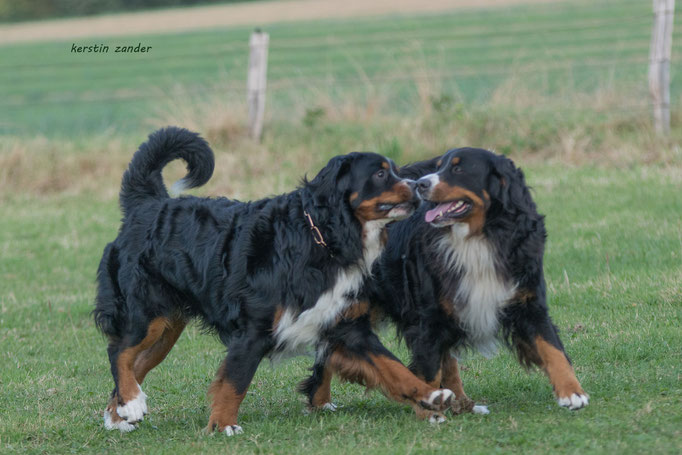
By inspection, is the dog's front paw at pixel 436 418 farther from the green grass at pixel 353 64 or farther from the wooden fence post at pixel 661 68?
the green grass at pixel 353 64

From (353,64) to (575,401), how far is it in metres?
13.7

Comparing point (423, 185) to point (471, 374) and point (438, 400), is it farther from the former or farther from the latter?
point (471, 374)

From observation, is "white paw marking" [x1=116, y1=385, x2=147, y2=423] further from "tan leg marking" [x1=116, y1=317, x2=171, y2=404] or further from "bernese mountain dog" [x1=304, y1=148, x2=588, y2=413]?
"bernese mountain dog" [x1=304, y1=148, x2=588, y2=413]

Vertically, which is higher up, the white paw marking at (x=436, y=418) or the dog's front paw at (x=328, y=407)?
the white paw marking at (x=436, y=418)

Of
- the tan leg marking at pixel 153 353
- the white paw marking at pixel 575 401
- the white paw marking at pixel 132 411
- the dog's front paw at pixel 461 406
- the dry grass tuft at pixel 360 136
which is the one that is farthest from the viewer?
the dry grass tuft at pixel 360 136

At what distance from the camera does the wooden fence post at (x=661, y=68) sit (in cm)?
1208

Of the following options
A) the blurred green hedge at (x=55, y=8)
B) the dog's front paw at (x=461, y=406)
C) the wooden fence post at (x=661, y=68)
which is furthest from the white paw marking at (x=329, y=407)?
the blurred green hedge at (x=55, y=8)

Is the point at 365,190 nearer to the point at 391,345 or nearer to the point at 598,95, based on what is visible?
the point at 391,345

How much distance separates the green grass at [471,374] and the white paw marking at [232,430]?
0.10 meters

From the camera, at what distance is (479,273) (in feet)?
16.1

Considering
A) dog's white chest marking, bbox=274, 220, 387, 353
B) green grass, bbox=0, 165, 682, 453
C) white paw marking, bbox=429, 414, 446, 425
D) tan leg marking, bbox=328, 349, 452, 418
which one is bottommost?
green grass, bbox=0, 165, 682, 453

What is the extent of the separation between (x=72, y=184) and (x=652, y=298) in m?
9.46

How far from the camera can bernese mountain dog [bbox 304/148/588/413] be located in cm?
484

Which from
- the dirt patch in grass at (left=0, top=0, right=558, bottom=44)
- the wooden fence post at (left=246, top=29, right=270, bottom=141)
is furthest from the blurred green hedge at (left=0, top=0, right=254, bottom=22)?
the wooden fence post at (left=246, top=29, right=270, bottom=141)
